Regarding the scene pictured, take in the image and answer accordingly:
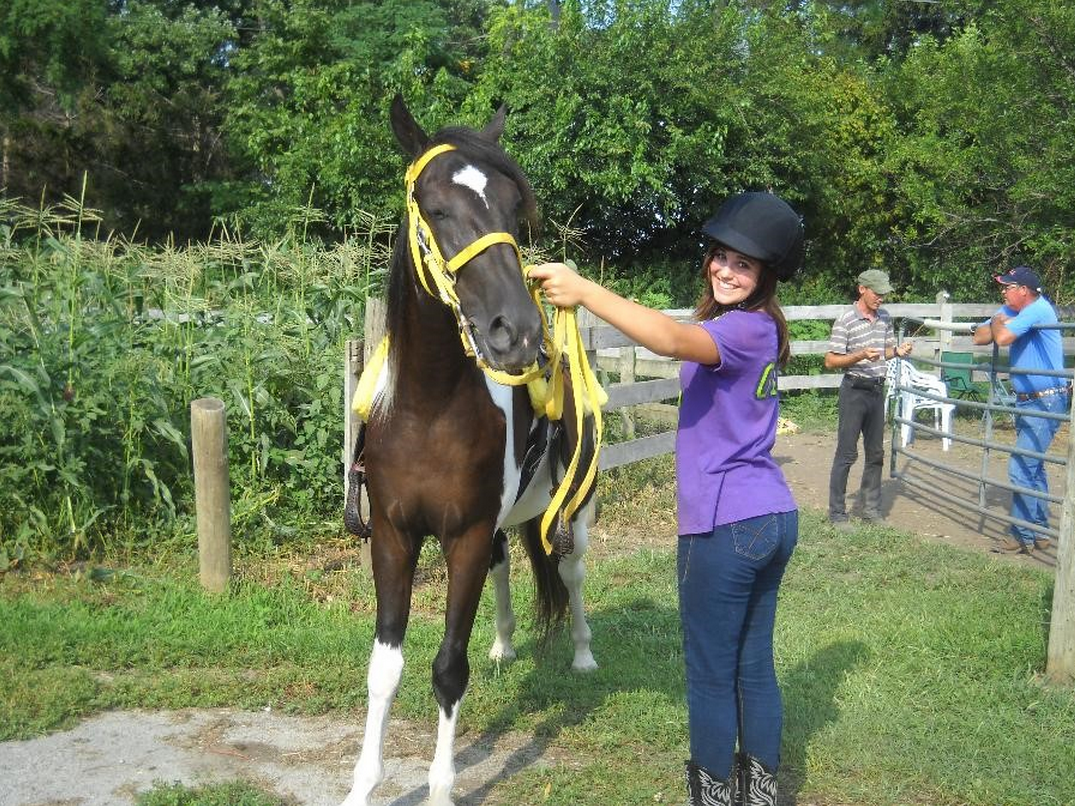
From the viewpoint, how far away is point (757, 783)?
3.11 meters

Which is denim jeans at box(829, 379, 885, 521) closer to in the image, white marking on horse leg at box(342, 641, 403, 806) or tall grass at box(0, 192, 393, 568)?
tall grass at box(0, 192, 393, 568)

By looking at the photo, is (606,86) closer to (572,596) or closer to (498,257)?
(572,596)

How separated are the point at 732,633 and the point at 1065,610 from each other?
240 cm

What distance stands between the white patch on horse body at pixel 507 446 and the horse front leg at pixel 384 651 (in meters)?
0.39

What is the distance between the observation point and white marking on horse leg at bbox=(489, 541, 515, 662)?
483cm

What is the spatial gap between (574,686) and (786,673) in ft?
3.34

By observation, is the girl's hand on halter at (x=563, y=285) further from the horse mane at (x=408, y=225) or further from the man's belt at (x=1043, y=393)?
the man's belt at (x=1043, y=393)

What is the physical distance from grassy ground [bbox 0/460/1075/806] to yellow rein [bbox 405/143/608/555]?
3.73ft

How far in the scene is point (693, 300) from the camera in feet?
57.6

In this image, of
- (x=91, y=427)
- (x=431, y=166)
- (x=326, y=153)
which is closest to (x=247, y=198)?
(x=326, y=153)

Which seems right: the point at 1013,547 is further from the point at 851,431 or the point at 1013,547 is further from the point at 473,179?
the point at 473,179

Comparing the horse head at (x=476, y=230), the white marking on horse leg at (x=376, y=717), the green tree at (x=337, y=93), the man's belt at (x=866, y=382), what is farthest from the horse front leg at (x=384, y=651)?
the green tree at (x=337, y=93)

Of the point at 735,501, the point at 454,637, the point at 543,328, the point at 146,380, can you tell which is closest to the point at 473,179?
the point at 543,328

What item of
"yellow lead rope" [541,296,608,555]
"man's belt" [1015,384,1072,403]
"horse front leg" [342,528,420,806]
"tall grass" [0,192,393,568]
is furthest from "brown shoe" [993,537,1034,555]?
"horse front leg" [342,528,420,806]
